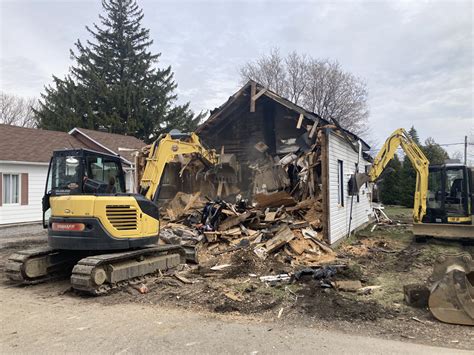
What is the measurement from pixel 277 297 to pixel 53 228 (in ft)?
15.7

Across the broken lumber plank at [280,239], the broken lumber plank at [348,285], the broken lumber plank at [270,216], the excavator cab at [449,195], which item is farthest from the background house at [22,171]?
the excavator cab at [449,195]

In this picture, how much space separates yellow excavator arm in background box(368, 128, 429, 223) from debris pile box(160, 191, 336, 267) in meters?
3.64

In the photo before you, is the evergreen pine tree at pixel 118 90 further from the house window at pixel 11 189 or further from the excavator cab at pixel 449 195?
the excavator cab at pixel 449 195

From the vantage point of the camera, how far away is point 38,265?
27.2 feet

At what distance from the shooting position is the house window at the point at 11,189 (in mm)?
18031

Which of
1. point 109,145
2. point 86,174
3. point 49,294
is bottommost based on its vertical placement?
point 49,294

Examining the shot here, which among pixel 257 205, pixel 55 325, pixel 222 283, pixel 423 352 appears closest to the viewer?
pixel 423 352

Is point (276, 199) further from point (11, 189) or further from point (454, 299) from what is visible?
point (11, 189)

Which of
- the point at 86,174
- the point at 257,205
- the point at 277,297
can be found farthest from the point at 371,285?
the point at 86,174

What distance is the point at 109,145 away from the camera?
1044 inches

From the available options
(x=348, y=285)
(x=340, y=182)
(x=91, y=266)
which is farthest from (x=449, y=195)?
(x=91, y=266)

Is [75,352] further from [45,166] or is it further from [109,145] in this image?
[109,145]

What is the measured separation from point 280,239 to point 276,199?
2070mm

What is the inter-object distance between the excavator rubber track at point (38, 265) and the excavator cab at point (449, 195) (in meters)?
11.9
